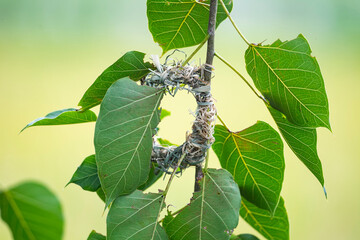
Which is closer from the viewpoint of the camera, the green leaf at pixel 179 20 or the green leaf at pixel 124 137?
the green leaf at pixel 124 137

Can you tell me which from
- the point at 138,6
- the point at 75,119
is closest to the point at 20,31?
the point at 138,6

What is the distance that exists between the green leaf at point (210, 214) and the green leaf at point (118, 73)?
0.17m

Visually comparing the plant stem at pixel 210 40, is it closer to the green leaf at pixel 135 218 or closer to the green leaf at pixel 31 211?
the green leaf at pixel 135 218

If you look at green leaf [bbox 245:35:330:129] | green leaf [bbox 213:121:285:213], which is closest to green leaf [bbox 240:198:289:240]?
green leaf [bbox 213:121:285:213]

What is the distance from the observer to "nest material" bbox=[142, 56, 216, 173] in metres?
0.47

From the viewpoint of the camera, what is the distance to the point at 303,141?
50 cm

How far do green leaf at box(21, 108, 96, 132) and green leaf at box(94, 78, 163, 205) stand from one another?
0.11m

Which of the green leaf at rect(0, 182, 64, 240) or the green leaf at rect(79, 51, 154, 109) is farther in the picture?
the green leaf at rect(79, 51, 154, 109)

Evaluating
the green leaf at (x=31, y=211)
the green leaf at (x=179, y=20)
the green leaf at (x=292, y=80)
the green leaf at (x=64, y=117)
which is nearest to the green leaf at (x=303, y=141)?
the green leaf at (x=292, y=80)

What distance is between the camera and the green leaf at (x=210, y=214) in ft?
1.47

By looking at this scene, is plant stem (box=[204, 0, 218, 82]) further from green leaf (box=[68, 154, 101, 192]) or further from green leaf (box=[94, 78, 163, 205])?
green leaf (box=[68, 154, 101, 192])

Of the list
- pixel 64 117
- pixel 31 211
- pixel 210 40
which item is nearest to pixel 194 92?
pixel 210 40

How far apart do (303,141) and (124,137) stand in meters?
0.24

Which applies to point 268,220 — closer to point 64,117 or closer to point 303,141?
point 303,141
